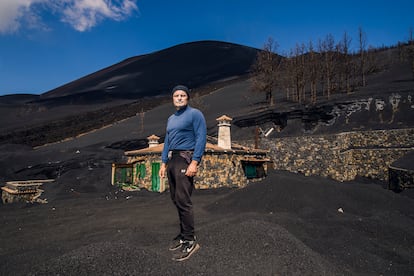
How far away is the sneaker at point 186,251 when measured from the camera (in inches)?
140

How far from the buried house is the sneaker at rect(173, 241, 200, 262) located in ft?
36.8

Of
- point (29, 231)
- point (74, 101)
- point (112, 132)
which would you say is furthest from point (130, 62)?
point (29, 231)

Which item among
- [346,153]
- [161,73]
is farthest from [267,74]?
[161,73]

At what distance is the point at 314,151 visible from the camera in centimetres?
2047

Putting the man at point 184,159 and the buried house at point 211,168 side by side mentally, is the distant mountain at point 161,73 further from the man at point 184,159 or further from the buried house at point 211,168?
the man at point 184,159

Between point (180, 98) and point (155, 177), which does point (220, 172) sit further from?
point (180, 98)

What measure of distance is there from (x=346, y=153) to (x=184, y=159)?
18360 mm

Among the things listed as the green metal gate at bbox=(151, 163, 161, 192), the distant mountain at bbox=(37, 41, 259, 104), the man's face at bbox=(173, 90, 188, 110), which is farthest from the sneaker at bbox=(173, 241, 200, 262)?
the distant mountain at bbox=(37, 41, 259, 104)

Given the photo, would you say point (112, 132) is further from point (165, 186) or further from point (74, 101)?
point (74, 101)

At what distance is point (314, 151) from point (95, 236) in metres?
17.5

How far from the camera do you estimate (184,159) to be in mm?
3875

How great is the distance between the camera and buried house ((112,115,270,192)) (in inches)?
602

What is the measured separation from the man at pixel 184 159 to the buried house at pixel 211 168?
11.0 m

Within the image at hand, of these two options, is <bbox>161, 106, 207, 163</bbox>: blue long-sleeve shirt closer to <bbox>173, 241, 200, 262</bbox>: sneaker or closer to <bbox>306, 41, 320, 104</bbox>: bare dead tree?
<bbox>173, 241, 200, 262</bbox>: sneaker
